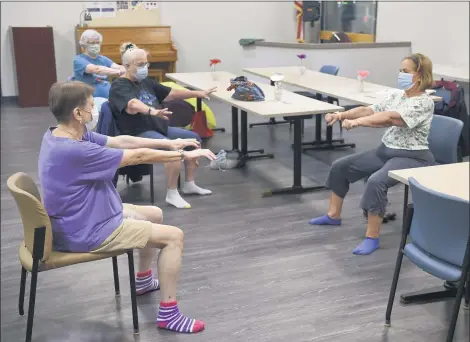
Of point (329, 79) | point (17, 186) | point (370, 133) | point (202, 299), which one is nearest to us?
point (17, 186)

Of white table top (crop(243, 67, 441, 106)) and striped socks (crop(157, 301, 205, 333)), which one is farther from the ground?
white table top (crop(243, 67, 441, 106))

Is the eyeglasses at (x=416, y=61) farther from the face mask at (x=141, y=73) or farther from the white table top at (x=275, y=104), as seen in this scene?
the face mask at (x=141, y=73)

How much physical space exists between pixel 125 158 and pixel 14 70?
7301 mm

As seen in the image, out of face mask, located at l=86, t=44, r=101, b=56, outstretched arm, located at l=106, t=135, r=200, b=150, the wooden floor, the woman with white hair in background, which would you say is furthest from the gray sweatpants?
face mask, located at l=86, t=44, r=101, b=56

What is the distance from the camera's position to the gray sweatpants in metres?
3.36

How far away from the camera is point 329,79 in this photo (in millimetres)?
5844

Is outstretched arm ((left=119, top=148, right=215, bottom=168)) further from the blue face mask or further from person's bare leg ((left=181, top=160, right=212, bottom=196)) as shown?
person's bare leg ((left=181, top=160, right=212, bottom=196))

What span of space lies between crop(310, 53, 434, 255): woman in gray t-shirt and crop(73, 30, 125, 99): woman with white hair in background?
8.36ft

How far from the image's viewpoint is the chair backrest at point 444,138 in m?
3.50

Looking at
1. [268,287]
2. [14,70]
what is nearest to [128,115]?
[268,287]

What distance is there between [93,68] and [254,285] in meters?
2.99

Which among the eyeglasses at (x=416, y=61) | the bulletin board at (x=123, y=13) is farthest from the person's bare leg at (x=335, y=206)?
the bulletin board at (x=123, y=13)

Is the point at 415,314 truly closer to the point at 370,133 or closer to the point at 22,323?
the point at 22,323

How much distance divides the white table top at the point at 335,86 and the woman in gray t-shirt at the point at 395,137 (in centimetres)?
91
